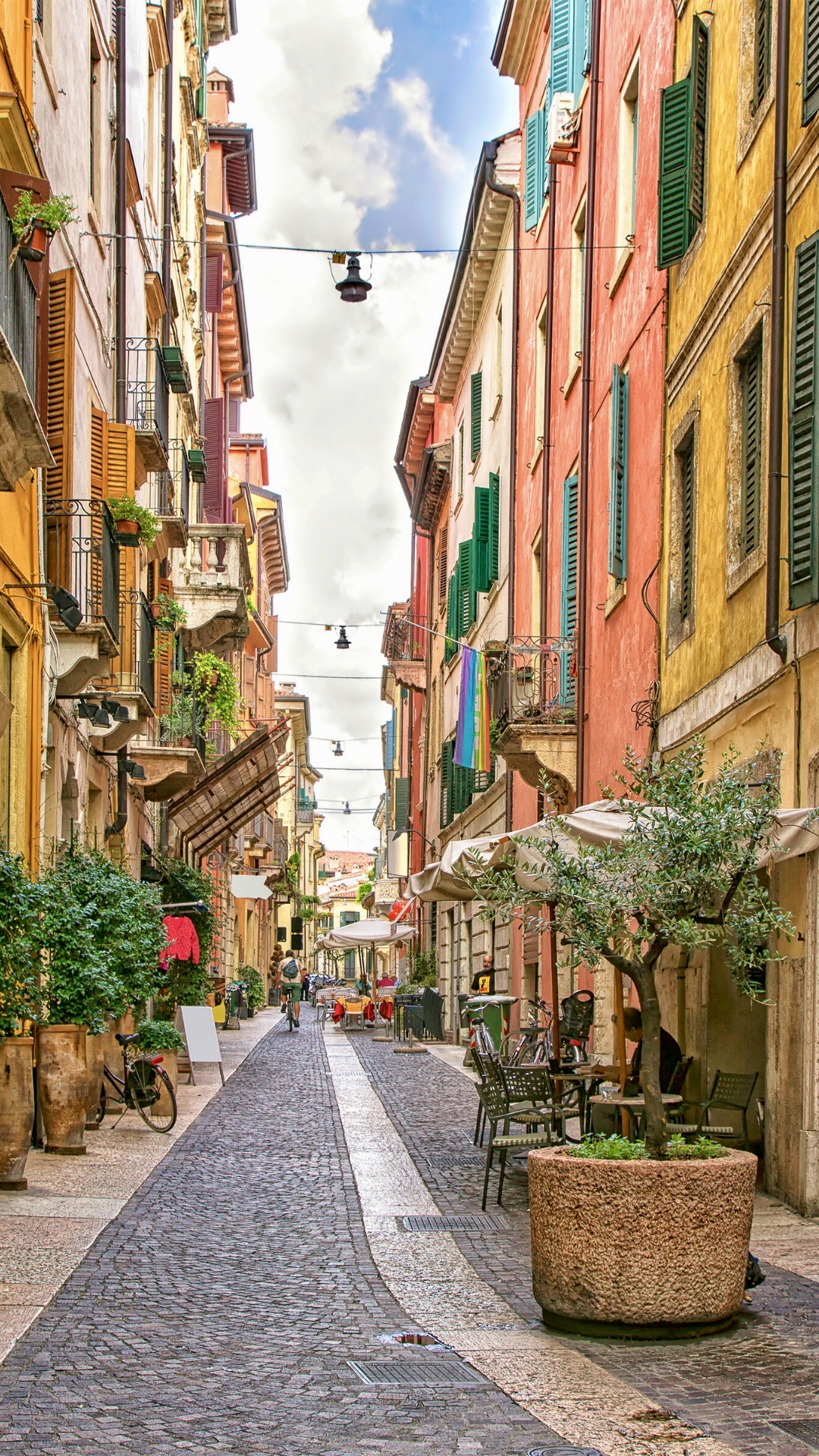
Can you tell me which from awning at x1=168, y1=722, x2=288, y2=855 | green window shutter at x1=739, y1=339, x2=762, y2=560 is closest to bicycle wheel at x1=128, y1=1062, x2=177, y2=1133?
green window shutter at x1=739, y1=339, x2=762, y2=560

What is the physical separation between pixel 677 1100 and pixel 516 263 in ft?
61.9

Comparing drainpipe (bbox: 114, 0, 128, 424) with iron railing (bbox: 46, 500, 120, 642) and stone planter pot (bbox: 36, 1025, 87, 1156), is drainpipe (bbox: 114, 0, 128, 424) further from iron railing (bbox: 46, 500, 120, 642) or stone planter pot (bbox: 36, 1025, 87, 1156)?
stone planter pot (bbox: 36, 1025, 87, 1156)

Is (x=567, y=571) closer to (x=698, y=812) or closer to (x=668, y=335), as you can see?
(x=668, y=335)

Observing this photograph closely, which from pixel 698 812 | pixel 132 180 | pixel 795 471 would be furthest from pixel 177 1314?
pixel 132 180

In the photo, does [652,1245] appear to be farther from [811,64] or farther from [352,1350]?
[811,64]

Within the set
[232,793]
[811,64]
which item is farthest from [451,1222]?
[232,793]

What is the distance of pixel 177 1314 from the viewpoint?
279 inches

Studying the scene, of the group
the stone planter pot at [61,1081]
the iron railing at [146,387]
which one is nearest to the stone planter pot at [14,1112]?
the stone planter pot at [61,1081]

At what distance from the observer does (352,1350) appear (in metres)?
6.49

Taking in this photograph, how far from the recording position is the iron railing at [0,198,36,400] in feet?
30.8

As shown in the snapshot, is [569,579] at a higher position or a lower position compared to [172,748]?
higher

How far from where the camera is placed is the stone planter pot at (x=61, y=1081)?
1242cm

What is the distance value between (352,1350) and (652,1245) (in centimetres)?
124

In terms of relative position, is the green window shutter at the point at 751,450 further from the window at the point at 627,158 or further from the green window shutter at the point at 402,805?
the green window shutter at the point at 402,805
